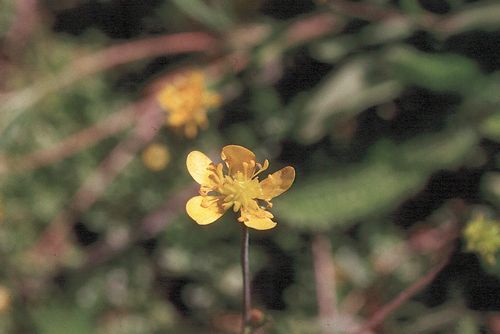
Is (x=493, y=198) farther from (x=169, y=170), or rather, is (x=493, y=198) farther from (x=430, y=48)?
(x=169, y=170)

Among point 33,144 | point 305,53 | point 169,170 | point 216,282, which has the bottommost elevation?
point 216,282

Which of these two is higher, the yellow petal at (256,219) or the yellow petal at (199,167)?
the yellow petal at (199,167)

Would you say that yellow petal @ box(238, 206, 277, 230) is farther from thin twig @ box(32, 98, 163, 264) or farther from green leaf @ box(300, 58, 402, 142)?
thin twig @ box(32, 98, 163, 264)

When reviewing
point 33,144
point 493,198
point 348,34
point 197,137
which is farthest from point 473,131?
point 33,144

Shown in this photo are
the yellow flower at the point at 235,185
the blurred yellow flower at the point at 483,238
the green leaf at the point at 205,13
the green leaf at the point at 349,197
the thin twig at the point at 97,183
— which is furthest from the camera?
the thin twig at the point at 97,183

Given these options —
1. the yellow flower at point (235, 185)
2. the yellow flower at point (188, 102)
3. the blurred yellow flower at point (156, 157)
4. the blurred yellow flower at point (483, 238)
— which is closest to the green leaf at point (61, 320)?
the blurred yellow flower at point (156, 157)

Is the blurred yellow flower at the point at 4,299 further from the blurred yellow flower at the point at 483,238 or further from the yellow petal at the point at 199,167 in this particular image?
the blurred yellow flower at the point at 483,238

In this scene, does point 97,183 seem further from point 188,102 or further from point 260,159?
point 260,159
